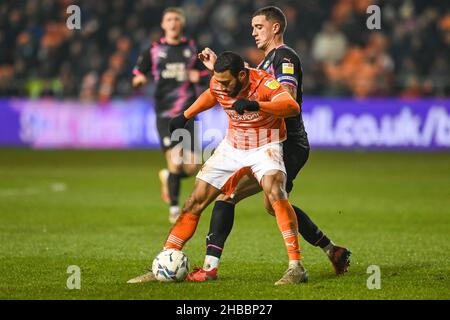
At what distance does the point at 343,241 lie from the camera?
9.95 meters

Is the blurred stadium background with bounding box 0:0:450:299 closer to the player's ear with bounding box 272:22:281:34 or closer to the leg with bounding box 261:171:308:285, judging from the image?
the leg with bounding box 261:171:308:285

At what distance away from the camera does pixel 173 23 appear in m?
11.9

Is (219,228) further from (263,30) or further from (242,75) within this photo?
(263,30)

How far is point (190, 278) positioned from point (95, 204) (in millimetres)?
6196

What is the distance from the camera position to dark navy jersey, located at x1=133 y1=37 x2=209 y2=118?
39.9 ft

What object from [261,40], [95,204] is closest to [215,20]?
[95,204]

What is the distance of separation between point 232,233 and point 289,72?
11.6 feet

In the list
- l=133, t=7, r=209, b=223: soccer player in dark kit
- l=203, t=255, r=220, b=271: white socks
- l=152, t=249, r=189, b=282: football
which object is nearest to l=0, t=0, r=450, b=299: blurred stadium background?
l=133, t=7, r=209, b=223: soccer player in dark kit

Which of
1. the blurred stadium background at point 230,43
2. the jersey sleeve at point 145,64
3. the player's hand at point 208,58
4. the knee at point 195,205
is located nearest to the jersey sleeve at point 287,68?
the player's hand at point 208,58

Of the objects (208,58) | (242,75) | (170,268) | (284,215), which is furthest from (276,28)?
(170,268)

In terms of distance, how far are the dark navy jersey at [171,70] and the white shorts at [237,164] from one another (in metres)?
4.73

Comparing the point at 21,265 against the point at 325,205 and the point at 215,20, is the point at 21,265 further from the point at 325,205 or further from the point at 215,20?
the point at 215,20

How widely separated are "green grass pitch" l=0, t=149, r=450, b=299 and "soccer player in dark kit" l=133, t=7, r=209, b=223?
66 centimetres
